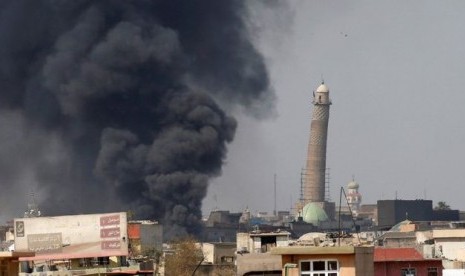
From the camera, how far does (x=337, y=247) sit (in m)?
19.4

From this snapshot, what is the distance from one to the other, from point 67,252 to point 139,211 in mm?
77228

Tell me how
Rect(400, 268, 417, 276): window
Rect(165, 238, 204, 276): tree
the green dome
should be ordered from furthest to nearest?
the green dome, Rect(165, 238, 204, 276): tree, Rect(400, 268, 417, 276): window

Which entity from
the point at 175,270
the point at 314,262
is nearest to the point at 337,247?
the point at 314,262

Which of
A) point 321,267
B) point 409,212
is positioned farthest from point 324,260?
point 409,212

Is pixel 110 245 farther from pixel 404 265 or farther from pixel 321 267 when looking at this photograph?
pixel 321 267

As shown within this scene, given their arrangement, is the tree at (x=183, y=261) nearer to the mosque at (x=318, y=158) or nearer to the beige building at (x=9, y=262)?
the beige building at (x=9, y=262)

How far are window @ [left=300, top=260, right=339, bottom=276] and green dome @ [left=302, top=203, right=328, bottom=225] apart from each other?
152m

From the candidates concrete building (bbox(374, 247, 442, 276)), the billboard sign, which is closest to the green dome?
concrete building (bbox(374, 247, 442, 276))

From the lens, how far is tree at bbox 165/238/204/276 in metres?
60.5

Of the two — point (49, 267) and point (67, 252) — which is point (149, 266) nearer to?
point (49, 267)

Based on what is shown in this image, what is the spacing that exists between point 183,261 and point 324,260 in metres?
45.1

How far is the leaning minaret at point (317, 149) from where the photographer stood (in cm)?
19150

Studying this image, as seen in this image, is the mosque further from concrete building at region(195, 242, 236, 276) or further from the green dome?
concrete building at region(195, 242, 236, 276)

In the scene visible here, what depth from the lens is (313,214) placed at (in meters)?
178
